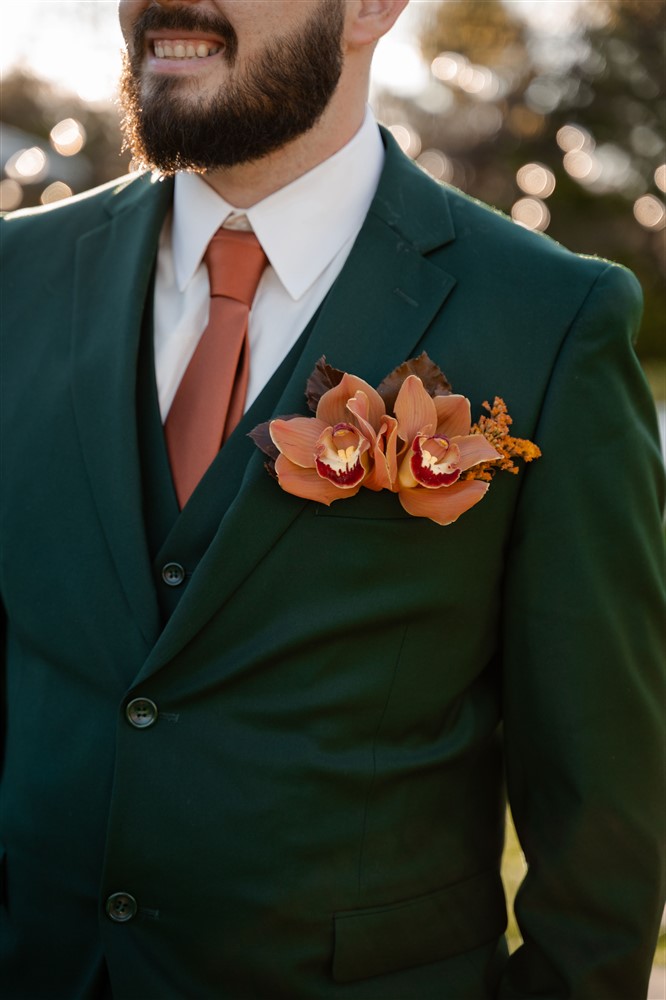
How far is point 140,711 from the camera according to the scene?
6.36 ft

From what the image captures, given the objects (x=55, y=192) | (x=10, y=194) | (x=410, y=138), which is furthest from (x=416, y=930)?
(x=410, y=138)

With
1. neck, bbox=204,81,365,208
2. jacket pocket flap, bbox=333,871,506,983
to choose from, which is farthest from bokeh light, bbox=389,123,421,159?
jacket pocket flap, bbox=333,871,506,983

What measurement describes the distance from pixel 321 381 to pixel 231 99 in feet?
1.92

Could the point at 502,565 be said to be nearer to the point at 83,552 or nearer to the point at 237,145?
the point at 83,552

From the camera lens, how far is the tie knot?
7.11 feet

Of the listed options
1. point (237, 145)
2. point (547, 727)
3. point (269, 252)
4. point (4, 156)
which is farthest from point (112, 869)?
point (4, 156)

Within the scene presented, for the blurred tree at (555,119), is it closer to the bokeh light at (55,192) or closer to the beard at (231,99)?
the bokeh light at (55,192)

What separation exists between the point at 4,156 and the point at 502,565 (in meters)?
9.59

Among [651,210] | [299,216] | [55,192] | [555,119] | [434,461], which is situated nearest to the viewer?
[434,461]

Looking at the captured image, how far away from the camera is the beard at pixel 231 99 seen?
6.89 feet

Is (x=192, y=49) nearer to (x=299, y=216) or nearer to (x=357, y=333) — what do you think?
(x=299, y=216)

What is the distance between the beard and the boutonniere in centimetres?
50

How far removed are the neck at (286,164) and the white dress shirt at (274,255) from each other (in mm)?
27

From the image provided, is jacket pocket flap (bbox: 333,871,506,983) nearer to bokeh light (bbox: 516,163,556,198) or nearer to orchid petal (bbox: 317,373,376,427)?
orchid petal (bbox: 317,373,376,427)
